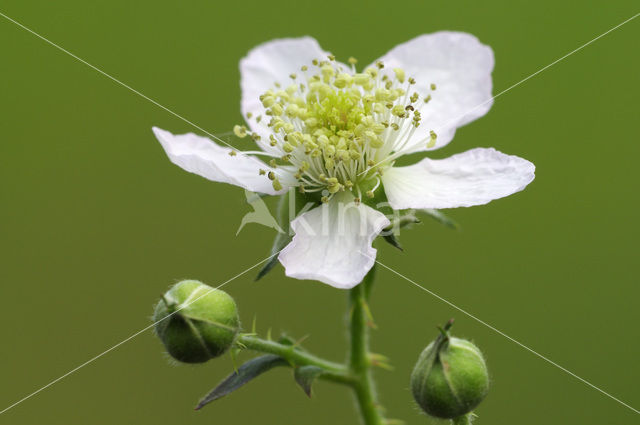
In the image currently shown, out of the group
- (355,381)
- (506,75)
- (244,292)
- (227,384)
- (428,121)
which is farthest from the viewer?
(506,75)

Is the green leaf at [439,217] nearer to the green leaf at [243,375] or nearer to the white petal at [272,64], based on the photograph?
the green leaf at [243,375]

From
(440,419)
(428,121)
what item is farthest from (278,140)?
(440,419)

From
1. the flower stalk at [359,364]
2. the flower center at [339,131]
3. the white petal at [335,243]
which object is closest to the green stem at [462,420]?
the flower stalk at [359,364]

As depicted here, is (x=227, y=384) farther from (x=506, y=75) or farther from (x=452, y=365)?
(x=506, y=75)

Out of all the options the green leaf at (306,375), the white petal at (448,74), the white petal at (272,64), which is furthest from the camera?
the white petal at (272,64)

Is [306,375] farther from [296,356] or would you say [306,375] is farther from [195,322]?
[195,322]

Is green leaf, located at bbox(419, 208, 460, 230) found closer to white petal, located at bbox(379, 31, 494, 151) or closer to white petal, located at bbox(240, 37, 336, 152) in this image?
white petal, located at bbox(379, 31, 494, 151)

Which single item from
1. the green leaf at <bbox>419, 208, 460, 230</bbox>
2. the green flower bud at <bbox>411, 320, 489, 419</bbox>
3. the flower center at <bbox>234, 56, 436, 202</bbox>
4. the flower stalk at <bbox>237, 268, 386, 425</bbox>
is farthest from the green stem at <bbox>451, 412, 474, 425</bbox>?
the flower center at <bbox>234, 56, 436, 202</bbox>
